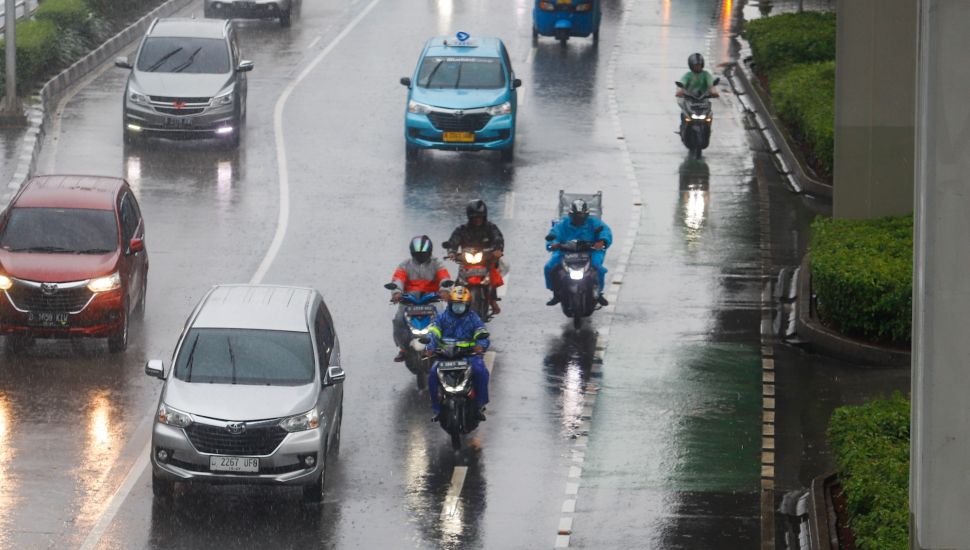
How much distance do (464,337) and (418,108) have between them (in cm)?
1437

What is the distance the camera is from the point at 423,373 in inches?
873

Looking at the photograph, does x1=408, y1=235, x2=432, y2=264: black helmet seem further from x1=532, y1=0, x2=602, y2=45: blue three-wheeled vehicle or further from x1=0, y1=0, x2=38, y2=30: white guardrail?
x1=0, y1=0, x2=38, y2=30: white guardrail

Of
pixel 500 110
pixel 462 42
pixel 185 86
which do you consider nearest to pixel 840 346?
pixel 500 110

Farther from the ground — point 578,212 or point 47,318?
point 578,212

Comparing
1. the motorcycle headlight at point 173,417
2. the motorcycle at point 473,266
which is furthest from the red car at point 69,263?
the motorcycle headlight at point 173,417

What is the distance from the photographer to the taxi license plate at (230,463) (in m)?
17.8

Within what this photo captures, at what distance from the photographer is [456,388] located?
19.9m

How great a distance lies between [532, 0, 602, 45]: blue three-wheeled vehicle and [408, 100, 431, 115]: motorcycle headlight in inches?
436

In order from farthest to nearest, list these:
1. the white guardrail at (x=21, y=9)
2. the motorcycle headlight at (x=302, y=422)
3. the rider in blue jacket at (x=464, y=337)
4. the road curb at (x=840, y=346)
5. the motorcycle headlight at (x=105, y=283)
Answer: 1. the white guardrail at (x=21, y=9)
2. the road curb at (x=840, y=346)
3. the motorcycle headlight at (x=105, y=283)
4. the rider in blue jacket at (x=464, y=337)
5. the motorcycle headlight at (x=302, y=422)

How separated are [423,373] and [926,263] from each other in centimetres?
985

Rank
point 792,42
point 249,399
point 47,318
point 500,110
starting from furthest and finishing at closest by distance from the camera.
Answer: point 792,42
point 500,110
point 47,318
point 249,399

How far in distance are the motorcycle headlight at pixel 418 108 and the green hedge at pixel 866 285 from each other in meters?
9.93

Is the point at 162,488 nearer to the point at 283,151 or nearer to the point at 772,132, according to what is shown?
the point at 283,151

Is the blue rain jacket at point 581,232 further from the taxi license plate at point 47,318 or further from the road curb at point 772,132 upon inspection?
the road curb at point 772,132
